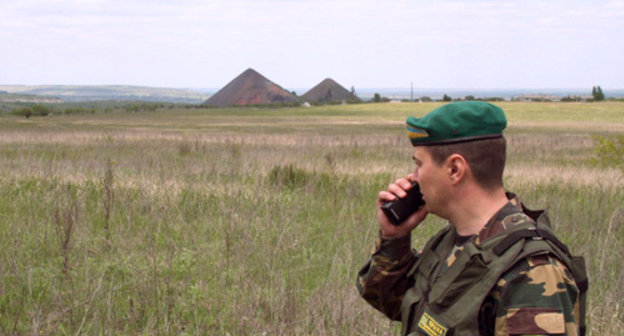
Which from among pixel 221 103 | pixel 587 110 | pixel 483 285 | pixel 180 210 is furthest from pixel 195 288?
pixel 221 103

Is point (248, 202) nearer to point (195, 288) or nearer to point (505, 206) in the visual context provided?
point (195, 288)

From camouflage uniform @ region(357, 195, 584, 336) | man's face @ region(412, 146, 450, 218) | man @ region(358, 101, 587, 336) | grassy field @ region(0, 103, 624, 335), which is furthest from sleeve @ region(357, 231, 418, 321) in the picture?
grassy field @ region(0, 103, 624, 335)

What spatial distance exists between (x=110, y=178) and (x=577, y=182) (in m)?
8.03

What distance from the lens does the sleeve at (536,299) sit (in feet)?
5.04

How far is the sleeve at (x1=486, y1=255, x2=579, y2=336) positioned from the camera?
60.4 inches

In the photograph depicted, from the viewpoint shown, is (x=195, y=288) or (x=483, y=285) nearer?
(x=483, y=285)

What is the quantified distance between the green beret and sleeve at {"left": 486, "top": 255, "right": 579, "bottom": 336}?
399mm

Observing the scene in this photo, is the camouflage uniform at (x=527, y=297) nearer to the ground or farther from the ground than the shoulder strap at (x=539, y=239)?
nearer to the ground

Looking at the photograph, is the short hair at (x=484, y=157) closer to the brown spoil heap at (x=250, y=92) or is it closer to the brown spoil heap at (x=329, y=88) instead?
the brown spoil heap at (x=250, y=92)

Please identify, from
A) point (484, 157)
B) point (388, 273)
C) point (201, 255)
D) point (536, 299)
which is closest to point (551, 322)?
point (536, 299)

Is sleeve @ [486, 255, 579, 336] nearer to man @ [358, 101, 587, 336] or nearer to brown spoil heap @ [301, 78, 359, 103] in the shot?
man @ [358, 101, 587, 336]

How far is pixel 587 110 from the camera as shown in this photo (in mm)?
58969

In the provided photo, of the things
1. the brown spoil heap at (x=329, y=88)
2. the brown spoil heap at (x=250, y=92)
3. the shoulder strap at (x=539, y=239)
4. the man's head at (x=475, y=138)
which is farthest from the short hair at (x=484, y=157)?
the brown spoil heap at (x=329, y=88)

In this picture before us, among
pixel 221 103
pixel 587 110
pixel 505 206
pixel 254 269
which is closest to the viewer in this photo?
pixel 505 206
